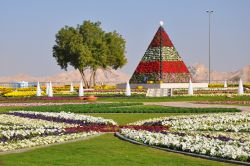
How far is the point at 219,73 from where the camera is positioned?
624 feet

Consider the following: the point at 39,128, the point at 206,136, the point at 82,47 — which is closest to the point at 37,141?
the point at 39,128

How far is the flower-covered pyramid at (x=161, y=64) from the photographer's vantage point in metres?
70.5

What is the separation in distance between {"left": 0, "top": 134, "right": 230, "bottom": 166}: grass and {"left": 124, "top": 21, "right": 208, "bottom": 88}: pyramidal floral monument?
52.3 m

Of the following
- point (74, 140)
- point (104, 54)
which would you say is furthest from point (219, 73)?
point (74, 140)

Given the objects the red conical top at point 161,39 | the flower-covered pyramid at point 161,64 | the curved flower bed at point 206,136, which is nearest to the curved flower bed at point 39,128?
the curved flower bed at point 206,136

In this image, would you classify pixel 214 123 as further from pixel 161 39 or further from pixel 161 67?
pixel 161 39

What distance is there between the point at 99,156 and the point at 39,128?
7.47 m

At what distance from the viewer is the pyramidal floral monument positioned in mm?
70250

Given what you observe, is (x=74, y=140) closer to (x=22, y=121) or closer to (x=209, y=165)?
(x=209, y=165)

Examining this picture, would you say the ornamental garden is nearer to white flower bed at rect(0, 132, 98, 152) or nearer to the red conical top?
white flower bed at rect(0, 132, 98, 152)

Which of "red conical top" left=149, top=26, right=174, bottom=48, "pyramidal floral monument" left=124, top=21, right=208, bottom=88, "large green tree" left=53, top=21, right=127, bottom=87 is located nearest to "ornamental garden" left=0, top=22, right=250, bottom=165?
"pyramidal floral monument" left=124, top=21, right=208, bottom=88

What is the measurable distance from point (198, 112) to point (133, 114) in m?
3.51

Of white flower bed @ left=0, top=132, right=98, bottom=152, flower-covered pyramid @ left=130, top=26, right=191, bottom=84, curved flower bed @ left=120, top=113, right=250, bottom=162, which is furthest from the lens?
flower-covered pyramid @ left=130, top=26, right=191, bottom=84

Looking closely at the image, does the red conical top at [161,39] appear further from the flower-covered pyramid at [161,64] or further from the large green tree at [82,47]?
the large green tree at [82,47]
